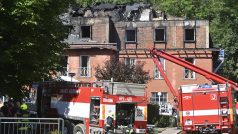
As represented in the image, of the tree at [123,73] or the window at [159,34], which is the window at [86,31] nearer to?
the window at [159,34]

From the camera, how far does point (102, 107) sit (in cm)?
2414

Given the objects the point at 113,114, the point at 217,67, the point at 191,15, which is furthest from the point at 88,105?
the point at 191,15

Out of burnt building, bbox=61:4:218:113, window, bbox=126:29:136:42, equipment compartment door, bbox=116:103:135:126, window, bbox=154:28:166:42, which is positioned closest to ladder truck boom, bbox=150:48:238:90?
equipment compartment door, bbox=116:103:135:126

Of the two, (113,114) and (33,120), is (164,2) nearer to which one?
(113,114)

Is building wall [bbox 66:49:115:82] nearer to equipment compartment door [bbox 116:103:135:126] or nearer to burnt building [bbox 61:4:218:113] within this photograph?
burnt building [bbox 61:4:218:113]

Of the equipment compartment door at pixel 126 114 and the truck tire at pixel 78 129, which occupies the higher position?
the equipment compartment door at pixel 126 114

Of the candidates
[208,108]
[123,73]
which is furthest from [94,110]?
[123,73]

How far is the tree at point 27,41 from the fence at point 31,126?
18.5ft

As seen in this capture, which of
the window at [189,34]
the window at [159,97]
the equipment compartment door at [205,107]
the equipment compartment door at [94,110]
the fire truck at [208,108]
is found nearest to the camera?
the equipment compartment door at [94,110]

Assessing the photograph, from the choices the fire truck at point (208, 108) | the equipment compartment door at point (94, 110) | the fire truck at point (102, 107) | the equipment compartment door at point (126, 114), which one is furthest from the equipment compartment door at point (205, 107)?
the equipment compartment door at point (94, 110)

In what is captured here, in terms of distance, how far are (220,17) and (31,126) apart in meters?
61.2

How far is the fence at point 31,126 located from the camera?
51.1ft

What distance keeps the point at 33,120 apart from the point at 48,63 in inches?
329

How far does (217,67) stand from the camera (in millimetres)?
57906
